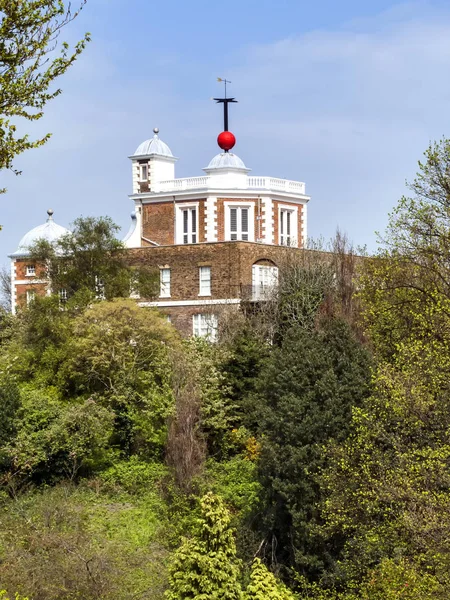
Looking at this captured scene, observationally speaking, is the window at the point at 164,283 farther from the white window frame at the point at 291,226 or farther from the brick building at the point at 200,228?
the white window frame at the point at 291,226

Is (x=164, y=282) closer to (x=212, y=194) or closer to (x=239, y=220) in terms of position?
(x=212, y=194)

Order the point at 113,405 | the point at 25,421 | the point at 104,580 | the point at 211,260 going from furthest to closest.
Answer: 1. the point at 211,260
2. the point at 113,405
3. the point at 25,421
4. the point at 104,580

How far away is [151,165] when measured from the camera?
70.8 meters

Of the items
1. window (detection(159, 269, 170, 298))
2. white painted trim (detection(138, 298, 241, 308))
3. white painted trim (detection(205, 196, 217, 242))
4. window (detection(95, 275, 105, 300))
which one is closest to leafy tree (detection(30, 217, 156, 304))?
window (detection(95, 275, 105, 300))

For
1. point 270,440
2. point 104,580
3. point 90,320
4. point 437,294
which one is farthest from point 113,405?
point 437,294

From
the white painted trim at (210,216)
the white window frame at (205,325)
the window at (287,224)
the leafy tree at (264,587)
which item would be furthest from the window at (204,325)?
the leafy tree at (264,587)

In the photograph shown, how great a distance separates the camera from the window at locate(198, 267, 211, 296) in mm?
56062

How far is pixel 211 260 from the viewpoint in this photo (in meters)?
56.2

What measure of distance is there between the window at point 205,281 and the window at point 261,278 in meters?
2.13

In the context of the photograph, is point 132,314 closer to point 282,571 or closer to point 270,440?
point 270,440

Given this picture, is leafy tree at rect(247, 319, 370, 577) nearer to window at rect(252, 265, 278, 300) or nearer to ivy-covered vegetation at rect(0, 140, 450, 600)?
ivy-covered vegetation at rect(0, 140, 450, 600)

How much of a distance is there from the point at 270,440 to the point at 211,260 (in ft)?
66.7

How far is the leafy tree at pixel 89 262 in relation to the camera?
5172cm

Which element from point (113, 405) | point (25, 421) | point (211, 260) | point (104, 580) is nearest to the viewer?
point (104, 580)
